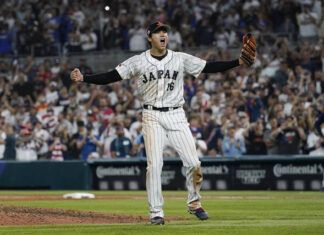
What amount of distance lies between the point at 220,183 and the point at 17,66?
10792 millimetres

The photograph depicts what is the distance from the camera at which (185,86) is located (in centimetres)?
2577

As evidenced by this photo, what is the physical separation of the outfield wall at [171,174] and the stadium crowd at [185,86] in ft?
1.23

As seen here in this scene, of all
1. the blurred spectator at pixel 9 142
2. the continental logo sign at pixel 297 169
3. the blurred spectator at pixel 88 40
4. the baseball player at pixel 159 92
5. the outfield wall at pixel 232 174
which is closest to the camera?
the baseball player at pixel 159 92

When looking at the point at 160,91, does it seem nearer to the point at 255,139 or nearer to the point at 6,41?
the point at 255,139

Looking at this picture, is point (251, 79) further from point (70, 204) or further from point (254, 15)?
point (70, 204)

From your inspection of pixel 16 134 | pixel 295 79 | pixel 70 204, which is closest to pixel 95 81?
pixel 70 204

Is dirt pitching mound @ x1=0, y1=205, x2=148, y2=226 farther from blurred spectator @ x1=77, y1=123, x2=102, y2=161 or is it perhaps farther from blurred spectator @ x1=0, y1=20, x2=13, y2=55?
blurred spectator @ x1=0, y1=20, x2=13, y2=55

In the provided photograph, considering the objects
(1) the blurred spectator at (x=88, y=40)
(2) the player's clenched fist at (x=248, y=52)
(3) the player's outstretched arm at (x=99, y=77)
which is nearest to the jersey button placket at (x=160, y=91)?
(3) the player's outstretched arm at (x=99, y=77)

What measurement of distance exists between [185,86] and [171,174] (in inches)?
118

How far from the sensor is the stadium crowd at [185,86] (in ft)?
74.9

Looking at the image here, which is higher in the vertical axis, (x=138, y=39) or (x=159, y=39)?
(x=138, y=39)

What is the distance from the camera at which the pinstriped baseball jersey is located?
37.8 feet

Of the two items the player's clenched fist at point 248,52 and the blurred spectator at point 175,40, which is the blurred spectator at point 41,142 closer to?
the blurred spectator at point 175,40

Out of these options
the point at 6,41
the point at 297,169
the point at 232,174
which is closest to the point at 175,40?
→ the point at 232,174
